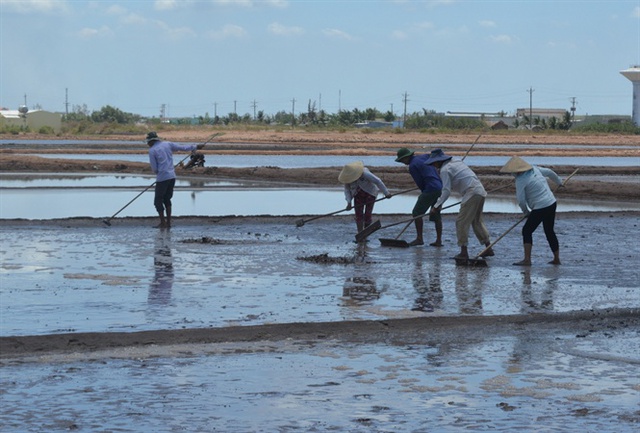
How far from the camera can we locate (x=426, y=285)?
459 inches

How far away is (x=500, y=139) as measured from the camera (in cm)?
8469

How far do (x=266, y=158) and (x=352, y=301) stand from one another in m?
39.8

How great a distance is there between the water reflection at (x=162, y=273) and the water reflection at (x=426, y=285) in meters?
2.34

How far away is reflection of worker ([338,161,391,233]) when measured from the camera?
15.1 metres

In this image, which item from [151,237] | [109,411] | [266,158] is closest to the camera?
[109,411]

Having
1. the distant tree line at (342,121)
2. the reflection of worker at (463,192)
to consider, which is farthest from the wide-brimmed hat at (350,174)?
the distant tree line at (342,121)

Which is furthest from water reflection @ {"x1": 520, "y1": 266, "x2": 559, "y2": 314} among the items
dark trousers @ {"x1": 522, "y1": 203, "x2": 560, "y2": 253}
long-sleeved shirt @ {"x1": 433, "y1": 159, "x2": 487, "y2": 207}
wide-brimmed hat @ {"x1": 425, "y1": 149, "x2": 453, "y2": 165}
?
wide-brimmed hat @ {"x1": 425, "y1": 149, "x2": 453, "y2": 165}

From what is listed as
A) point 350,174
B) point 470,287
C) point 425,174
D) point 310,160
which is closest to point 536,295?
point 470,287

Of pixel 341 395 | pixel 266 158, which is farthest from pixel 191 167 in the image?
pixel 341 395

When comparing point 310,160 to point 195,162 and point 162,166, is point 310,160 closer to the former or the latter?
point 195,162

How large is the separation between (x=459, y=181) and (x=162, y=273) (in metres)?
3.67

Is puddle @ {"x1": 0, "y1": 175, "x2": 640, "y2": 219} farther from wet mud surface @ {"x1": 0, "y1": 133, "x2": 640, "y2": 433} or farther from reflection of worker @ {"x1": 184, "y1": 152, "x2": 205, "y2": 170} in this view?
wet mud surface @ {"x1": 0, "y1": 133, "x2": 640, "y2": 433}

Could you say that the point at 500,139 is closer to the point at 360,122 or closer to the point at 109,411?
the point at 360,122

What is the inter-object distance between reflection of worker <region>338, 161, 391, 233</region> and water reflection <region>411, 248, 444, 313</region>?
1.40 metres
